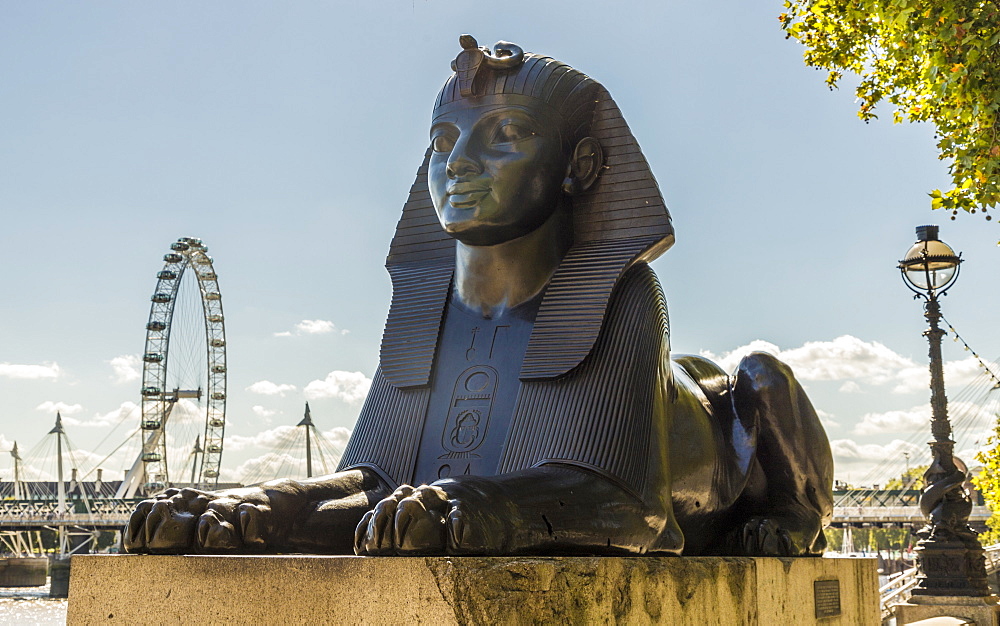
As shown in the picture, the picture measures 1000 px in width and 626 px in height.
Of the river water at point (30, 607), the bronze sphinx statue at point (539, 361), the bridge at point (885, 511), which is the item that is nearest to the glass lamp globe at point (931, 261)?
the bronze sphinx statue at point (539, 361)

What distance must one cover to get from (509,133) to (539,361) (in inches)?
34.2

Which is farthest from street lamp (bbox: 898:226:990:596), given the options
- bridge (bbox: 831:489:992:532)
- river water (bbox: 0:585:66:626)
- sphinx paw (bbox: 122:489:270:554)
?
bridge (bbox: 831:489:992:532)

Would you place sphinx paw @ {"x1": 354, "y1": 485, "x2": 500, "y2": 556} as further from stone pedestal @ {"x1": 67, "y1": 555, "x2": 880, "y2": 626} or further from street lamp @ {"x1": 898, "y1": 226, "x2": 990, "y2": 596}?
street lamp @ {"x1": 898, "y1": 226, "x2": 990, "y2": 596}

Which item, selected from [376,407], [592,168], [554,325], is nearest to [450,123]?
[592,168]

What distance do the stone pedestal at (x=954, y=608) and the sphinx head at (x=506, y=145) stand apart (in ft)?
28.5

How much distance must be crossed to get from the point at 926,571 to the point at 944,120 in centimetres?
580

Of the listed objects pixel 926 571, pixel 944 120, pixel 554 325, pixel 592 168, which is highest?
pixel 944 120

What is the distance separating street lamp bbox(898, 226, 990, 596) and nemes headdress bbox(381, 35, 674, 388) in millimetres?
8515

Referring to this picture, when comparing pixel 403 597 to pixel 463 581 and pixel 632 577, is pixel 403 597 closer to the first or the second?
pixel 463 581

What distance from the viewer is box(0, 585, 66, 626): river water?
1668 inches

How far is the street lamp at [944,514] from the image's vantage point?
11414 millimetres

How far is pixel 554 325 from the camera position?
12.8 feet

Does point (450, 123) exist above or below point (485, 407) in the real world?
above

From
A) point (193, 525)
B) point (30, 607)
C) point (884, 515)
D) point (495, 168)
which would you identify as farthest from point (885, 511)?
point (193, 525)
